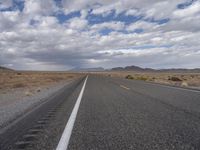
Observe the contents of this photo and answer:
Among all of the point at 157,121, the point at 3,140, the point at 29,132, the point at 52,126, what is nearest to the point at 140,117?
the point at 157,121

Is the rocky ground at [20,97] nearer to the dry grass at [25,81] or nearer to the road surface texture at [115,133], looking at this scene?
the dry grass at [25,81]

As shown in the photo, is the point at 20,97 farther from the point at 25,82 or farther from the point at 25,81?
the point at 25,81

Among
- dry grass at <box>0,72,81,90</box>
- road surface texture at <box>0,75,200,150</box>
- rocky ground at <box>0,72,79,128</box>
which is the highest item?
road surface texture at <box>0,75,200,150</box>

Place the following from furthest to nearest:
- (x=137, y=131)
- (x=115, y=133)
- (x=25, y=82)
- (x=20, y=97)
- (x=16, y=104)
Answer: (x=25, y=82) < (x=20, y=97) < (x=16, y=104) < (x=137, y=131) < (x=115, y=133)

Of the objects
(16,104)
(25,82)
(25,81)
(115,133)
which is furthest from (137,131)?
(25,81)

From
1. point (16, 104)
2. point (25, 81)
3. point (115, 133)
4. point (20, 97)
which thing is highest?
point (115, 133)

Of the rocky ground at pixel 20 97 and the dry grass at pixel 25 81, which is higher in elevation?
the rocky ground at pixel 20 97

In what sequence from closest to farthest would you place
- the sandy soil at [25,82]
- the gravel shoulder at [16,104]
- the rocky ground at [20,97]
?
1. the gravel shoulder at [16,104]
2. the rocky ground at [20,97]
3. the sandy soil at [25,82]

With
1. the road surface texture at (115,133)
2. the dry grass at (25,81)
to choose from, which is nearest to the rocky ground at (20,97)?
the dry grass at (25,81)

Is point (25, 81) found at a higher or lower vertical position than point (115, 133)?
lower

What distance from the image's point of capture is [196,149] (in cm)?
417

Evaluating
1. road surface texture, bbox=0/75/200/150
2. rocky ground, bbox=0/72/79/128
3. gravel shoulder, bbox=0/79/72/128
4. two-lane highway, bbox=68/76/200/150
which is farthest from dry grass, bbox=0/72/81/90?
two-lane highway, bbox=68/76/200/150

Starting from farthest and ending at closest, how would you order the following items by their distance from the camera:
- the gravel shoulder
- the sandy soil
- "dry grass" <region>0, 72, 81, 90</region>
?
"dry grass" <region>0, 72, 81, 90</region> → the sandy soil → the gravel shoulder

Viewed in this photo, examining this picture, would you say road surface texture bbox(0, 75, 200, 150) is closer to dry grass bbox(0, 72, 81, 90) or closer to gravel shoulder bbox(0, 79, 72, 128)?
gravel shoulder bbox(0, 79, 72, 128)
